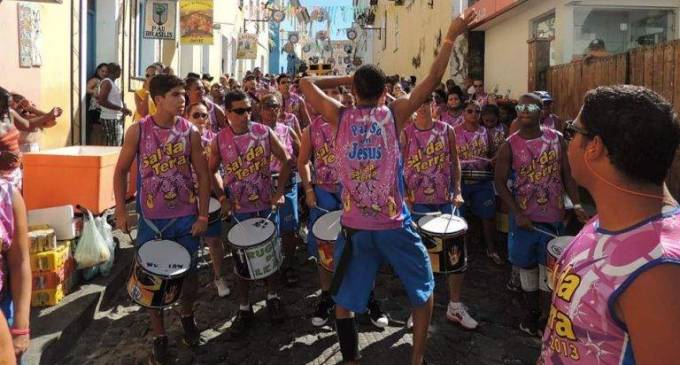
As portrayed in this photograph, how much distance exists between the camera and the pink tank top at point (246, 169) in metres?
4.93

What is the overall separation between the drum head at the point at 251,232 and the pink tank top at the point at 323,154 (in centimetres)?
89

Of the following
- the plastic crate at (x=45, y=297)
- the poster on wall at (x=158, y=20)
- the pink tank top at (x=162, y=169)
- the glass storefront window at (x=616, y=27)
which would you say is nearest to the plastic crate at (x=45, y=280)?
the plastic crate at (x=45, y=297)

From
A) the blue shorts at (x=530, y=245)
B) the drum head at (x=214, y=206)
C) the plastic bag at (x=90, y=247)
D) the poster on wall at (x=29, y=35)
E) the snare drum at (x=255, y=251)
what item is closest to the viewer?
the snare drum at (x=255, y=251)

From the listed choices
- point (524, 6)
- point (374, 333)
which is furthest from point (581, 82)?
point (374, 333)

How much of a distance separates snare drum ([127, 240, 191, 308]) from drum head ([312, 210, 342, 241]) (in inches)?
40.5

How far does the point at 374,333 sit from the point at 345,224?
1445mm

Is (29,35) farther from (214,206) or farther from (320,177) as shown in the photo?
(320,177)

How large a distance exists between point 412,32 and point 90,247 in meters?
23.2

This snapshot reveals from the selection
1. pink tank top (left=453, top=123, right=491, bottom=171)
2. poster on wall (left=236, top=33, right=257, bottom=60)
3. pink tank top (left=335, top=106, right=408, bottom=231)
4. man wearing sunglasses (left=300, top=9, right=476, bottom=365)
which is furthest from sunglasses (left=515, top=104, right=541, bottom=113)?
poster on wall (left=236, top=33, right=257, bottom=60)

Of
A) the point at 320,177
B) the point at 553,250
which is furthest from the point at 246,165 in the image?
the point at 553,250

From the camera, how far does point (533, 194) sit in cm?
461

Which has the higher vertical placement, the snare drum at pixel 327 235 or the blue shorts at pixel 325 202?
the blue shorts at pixel 325 202

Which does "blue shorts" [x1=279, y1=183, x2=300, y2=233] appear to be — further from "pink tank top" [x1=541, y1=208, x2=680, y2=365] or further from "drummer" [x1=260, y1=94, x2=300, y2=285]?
"pink tank top" [x1=541, y1=208, x2=680, y2=365]

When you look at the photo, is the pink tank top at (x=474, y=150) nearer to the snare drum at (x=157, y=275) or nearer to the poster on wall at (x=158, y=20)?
the snare drum at (x=157, y=275)
